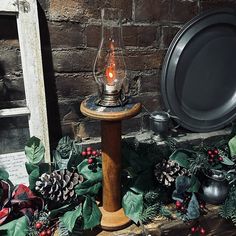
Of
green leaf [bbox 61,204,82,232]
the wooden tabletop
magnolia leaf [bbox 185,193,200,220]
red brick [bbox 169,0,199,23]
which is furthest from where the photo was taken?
red brick [bbox 169,0,199,23]

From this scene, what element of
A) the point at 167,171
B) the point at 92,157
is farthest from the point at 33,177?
the point at 167,171

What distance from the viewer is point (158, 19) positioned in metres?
1.05

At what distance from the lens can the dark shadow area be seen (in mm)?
937

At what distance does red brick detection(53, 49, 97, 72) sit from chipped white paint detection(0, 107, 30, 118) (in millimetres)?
177

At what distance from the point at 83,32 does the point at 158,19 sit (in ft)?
0.94

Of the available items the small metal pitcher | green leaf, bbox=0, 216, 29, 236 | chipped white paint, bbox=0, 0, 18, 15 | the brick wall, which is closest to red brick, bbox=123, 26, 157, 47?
the brick wall

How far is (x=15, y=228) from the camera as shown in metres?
0.83

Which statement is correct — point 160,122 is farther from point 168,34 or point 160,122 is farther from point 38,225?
point 38,225

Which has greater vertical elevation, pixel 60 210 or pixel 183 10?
pixel 183 10

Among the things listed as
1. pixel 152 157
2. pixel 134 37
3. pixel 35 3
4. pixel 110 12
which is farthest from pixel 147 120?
pixel 35 3

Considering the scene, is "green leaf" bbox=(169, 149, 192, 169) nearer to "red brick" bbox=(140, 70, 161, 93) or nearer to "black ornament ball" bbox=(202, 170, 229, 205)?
"black ornament ball" bbox=(202, 170, 229, 205)

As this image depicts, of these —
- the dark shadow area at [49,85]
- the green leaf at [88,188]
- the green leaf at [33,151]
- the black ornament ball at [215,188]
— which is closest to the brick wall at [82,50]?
the dark shadow area at [49,85]

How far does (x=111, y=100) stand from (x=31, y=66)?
1.09 feet

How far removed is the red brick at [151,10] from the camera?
101cm
